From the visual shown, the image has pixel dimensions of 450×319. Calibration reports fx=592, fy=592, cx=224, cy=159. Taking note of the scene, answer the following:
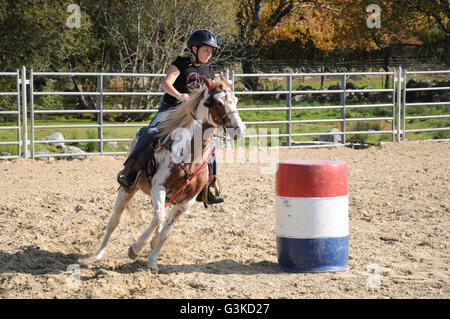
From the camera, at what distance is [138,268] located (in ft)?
16.6

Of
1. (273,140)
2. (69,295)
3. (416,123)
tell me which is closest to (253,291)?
(69,295)

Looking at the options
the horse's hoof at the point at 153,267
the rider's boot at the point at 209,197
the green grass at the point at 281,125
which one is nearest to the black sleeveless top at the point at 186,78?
the rider's boot at the point at 209,197

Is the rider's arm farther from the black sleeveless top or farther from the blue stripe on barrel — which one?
the blue stripe on barrel

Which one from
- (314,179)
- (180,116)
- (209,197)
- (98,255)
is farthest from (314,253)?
(98,255)

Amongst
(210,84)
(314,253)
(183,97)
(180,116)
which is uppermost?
(210,84)

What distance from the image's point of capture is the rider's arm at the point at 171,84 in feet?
16.7

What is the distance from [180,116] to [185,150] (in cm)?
32

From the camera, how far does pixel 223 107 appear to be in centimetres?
468

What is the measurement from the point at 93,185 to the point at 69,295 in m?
4.79

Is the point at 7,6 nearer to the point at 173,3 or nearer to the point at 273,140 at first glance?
the point at 173,3

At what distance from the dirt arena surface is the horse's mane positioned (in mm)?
1116

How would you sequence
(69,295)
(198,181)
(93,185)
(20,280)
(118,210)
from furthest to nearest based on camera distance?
(93,185) → (118,210) → (198,181) → (20,280) → (69,295)

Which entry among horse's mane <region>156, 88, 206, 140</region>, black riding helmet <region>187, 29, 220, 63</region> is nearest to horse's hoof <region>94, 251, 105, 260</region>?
horse's mane <region>156, 88, 206, 140</region>

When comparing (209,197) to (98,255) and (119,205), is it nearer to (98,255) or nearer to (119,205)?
(119,205)
